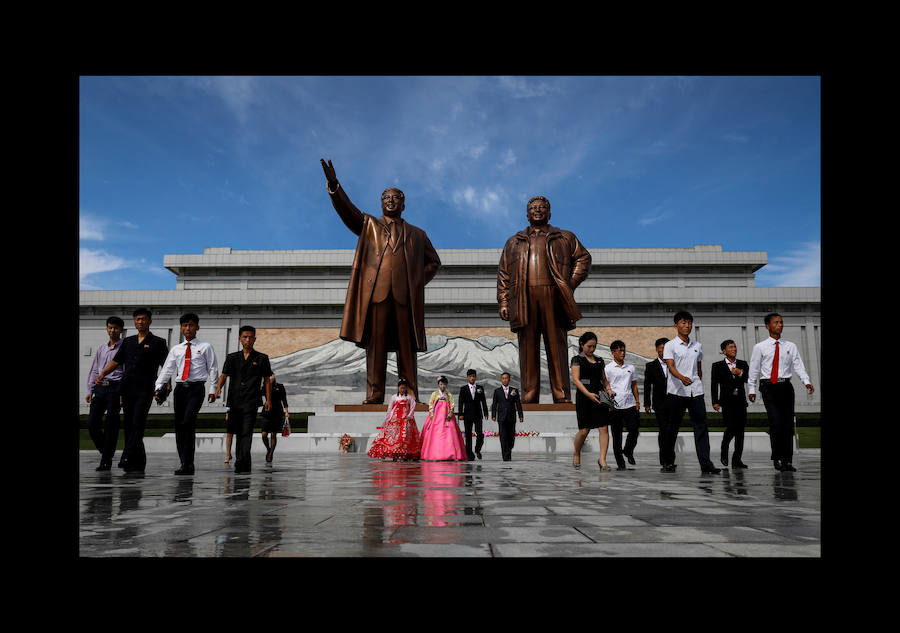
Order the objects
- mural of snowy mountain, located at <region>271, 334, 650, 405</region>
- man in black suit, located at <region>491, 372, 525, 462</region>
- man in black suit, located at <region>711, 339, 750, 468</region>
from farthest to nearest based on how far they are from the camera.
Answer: mural of snowy mountain, located at <region>271, 334, 650, 405</region> < man in black suit, located at <region>491, 372, 525, 462</region> < man in black suit, located at <region>711, 339, 750, 468</region>

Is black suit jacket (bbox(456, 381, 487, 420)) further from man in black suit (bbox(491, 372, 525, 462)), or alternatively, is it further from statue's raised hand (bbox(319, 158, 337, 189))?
statue's raised hand (bbox(319, 158, 337, 189))

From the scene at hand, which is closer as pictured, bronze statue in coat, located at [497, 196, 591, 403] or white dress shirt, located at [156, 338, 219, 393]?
white dress shirt, located at [156, 338, 219, 393]

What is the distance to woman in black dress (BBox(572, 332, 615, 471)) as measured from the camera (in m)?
6.69

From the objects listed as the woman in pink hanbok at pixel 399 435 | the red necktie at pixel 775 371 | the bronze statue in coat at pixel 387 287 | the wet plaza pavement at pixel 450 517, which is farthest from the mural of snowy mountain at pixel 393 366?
the wet plaza pavement at pixel 450 517

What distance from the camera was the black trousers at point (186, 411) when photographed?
6.04m

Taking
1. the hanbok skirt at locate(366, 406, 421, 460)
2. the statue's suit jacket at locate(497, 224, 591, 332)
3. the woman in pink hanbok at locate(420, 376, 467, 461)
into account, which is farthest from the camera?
the statue's suit jacket at locate(497, 224, 591, 332)

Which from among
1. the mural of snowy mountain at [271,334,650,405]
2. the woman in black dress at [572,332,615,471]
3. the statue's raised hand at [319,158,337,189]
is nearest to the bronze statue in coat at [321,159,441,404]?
the statue's raised hand at [319,158,337,189]

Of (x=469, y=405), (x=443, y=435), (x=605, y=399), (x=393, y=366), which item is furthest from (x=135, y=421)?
(x=393, y=366)

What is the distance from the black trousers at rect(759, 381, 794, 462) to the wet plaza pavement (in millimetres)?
685

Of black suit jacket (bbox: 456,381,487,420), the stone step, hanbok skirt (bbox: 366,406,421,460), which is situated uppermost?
black suit jacket (bbox: 456,381,487,420)

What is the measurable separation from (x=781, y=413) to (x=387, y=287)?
6795 millimetres

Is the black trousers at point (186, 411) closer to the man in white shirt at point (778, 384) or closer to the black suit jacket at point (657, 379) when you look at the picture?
the black suit jacket at point (657, 379)

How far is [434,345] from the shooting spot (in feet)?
94.6
